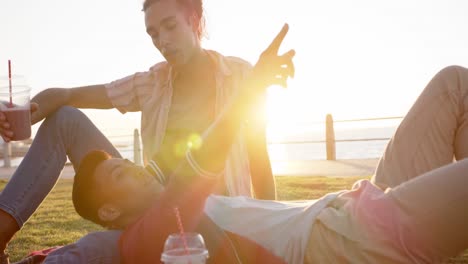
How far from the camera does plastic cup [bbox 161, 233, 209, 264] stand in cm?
169

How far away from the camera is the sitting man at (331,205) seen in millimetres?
1880

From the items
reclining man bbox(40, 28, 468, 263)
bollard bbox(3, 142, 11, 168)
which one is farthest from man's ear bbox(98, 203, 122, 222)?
bollard bbox(3, 142, 11, 168)

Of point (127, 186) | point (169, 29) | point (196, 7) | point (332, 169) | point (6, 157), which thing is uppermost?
point (196, 7)

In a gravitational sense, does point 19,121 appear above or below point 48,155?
above

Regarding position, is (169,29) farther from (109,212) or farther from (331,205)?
(331,205)

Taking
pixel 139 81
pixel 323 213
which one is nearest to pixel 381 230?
pixel 323 213

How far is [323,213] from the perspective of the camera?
82.9 inches

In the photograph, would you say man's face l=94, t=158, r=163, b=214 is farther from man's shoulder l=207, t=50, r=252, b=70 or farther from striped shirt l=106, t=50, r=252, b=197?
man's shoulder l=207, t=50, r=252, b=70

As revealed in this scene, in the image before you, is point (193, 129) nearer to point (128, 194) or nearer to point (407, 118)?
point (128, 194)

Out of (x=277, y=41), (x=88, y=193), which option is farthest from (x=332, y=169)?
(x=277, y=41)

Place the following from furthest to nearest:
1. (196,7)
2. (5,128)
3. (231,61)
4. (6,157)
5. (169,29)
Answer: (6,157) < (231,61) < (196,7) < (169,29) < (5,128)

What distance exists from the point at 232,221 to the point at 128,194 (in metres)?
0.47

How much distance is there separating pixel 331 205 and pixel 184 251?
0.70 meters

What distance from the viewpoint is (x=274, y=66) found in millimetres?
1894
